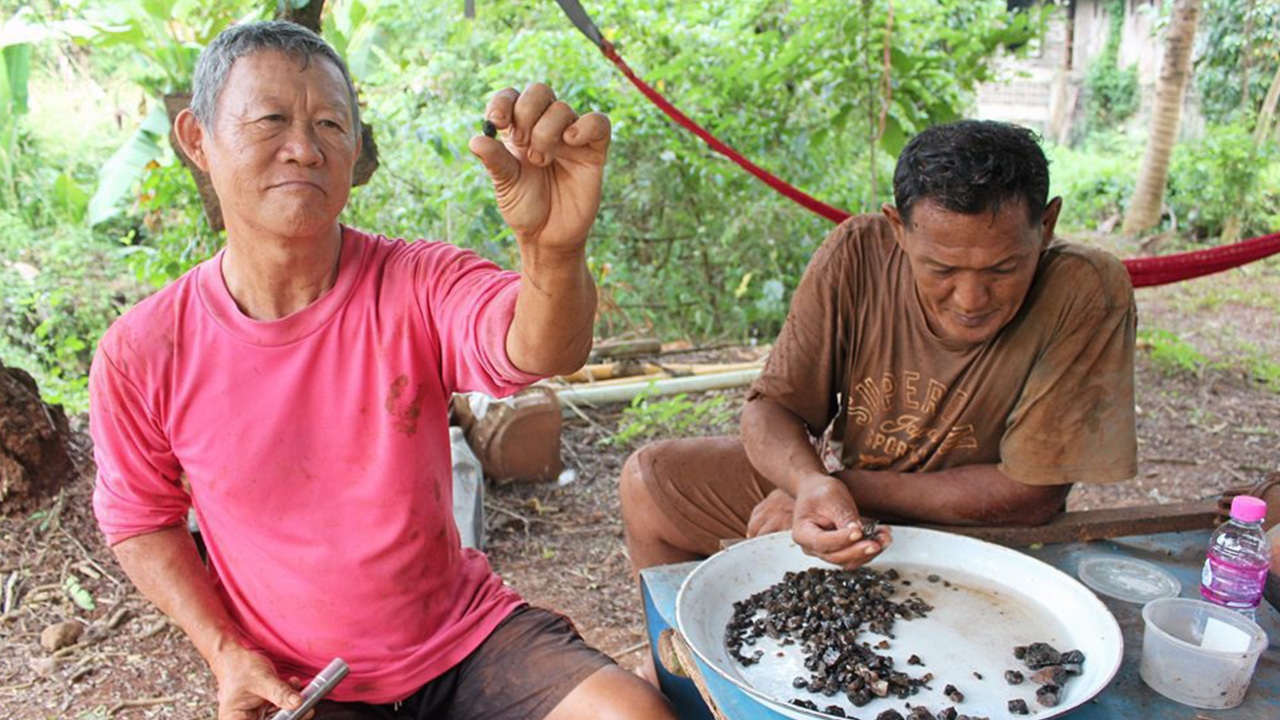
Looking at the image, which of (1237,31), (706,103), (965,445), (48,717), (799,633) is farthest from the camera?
(1237,31)

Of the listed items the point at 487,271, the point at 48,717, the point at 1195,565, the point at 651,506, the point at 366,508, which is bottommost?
the point at 48,717

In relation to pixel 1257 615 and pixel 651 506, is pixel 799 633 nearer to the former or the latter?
pixel 1257 615

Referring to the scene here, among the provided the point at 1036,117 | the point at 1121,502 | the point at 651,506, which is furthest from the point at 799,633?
the point at 1036,117

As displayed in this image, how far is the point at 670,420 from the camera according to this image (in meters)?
4.62

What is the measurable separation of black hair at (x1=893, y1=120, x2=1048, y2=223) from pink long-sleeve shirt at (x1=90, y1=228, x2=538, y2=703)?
3.09 feet

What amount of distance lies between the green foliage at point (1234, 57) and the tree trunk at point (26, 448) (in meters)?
10.7

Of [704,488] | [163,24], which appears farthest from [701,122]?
[704,488]

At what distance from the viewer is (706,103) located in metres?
6.03

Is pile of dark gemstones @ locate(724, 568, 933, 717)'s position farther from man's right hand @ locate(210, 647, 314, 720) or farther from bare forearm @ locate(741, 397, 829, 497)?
man's right hand @ locate(210, 647, 314, 720)

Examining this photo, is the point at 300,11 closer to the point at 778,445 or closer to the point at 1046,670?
the point at 778,445

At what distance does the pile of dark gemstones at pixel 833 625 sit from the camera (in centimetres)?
142

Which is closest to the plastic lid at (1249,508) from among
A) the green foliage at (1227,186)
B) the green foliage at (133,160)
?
the green foliage at (133,160)

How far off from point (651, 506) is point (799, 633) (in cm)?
96

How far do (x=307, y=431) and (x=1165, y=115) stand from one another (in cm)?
963
